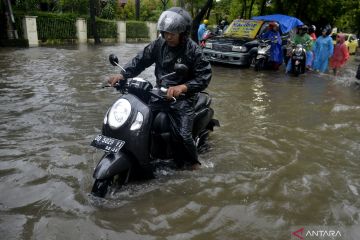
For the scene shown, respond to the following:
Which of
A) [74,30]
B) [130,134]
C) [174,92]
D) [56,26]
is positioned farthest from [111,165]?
[74,30]

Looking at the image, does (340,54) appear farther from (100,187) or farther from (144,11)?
(144,11)

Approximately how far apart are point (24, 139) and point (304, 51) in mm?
10503

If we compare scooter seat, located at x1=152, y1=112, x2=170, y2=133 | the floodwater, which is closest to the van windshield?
the floodwater

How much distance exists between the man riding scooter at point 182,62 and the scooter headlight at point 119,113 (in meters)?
0.43

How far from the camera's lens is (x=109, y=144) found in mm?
3393

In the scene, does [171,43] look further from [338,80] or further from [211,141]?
[338,80]

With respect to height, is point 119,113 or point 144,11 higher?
point 119,113

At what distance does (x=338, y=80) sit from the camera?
41.4ft

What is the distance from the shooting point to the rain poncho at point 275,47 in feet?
46.4

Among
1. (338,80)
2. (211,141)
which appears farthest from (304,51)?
(211,141)

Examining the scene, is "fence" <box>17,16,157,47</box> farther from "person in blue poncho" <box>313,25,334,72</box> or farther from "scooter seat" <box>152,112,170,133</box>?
"scooter seat" <box>152,112,170,133</box>

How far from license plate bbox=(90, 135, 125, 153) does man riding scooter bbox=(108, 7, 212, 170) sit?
2.28 ft

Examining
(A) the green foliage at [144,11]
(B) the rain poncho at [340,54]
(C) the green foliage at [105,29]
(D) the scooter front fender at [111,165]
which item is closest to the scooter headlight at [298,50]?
(B) the rain poncho at [340,54]

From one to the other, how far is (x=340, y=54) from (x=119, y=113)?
12.1m
